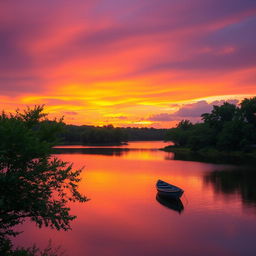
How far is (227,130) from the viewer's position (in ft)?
328

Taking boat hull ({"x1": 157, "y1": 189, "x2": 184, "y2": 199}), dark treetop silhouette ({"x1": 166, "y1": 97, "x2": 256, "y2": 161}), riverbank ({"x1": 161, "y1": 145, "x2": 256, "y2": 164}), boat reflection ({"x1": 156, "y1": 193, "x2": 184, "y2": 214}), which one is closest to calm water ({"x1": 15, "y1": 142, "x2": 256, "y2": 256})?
boat reflection ({"x1": 156, "y1": 193, "x2": 184, "y2": 214})

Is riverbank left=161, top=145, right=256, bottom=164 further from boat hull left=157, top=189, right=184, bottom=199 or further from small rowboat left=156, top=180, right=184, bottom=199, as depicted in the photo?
boat hull left=157, top=189, right=184, bottom=199

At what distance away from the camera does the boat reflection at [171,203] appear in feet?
108

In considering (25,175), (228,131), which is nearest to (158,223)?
(25,175)

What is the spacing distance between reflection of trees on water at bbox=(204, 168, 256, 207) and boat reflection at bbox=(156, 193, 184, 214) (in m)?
7.36

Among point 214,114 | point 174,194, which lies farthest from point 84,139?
point 174,194

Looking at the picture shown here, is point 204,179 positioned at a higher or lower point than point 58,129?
lower

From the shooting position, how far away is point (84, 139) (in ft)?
645

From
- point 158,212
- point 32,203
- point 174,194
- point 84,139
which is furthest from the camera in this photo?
point 84,139

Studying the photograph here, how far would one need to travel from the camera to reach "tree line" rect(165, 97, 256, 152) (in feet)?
320

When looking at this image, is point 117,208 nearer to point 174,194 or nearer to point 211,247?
point 174,194

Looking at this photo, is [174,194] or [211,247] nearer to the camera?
[211,247]

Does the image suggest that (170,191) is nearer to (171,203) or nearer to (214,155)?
(171,203)

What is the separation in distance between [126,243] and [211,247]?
6.39 metres
